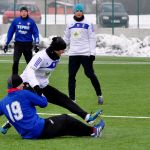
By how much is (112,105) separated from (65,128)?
197 inches

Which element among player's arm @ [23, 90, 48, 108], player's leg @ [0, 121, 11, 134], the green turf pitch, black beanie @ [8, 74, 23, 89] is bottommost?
the green turf pitch

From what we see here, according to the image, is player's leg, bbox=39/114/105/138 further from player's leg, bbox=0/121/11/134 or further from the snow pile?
the snow pile

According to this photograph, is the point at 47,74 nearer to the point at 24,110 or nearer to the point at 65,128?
the point at 65,128

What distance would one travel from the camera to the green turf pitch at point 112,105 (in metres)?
11.7

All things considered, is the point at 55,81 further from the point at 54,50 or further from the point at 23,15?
the point at 54,50

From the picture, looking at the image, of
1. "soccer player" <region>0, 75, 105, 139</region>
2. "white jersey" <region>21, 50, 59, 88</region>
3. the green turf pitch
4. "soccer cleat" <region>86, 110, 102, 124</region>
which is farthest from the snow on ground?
Result: "soccer player" <region>0, 75, 105, 139</region>

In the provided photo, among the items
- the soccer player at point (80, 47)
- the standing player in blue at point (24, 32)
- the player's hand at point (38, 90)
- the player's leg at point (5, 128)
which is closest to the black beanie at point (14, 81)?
the player's hand at point (38, 90)

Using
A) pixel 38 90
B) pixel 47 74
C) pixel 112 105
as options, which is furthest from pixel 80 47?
pixel 38 90

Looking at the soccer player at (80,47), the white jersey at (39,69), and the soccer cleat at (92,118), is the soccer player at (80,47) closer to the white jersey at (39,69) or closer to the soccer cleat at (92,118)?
the white jersey at (39,69)

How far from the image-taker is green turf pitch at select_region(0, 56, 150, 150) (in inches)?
462

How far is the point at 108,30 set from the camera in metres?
41.9

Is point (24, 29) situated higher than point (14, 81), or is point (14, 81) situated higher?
point (24, 29)

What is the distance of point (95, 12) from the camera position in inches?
1704

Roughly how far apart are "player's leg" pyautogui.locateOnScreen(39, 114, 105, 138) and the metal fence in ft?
96.9
